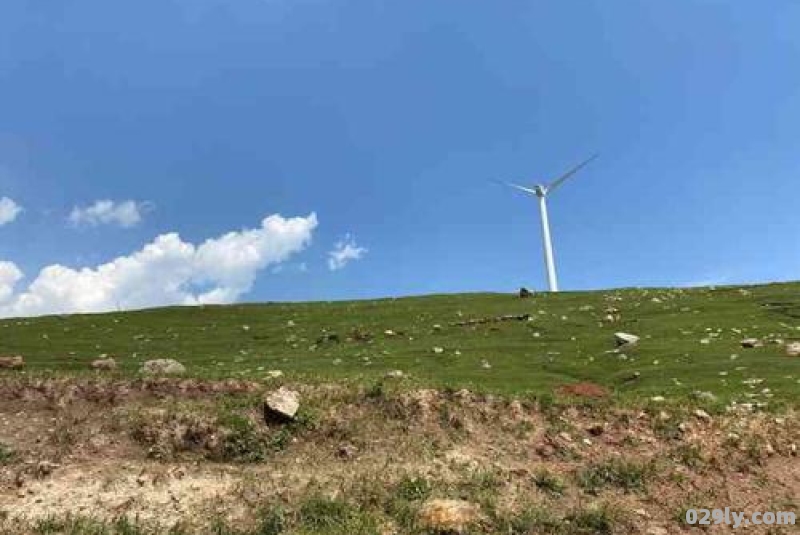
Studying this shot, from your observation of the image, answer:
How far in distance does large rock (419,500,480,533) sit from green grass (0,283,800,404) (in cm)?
799

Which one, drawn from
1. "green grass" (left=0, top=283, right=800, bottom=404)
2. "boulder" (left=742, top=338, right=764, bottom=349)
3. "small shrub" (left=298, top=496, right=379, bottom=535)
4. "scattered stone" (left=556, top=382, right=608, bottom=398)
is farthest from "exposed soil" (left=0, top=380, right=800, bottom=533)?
"boulder" (left=742, top=338, right=764, bottom=349)

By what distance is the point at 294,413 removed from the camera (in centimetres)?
2391

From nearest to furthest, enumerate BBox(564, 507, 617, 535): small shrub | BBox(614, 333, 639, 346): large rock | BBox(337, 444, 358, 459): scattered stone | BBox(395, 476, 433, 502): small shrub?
BBox(564, 507, 617, 535): small shrub
BBox(395, 476, 433, 502): small shrub
BBox(337, 444, 358, 459): scattered stone
BBox(614, 333, 639, 346): large rock

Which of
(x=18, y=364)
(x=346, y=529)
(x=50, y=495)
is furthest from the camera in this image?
(x=18, y=364)

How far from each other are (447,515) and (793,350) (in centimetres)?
2334

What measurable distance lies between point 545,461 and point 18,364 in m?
23.7

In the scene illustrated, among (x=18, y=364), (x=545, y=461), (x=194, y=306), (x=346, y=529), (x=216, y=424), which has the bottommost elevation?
(x=346, y=529)

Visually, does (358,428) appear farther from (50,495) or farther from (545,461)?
(50,495)

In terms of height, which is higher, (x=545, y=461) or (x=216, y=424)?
(x=216, y=424)

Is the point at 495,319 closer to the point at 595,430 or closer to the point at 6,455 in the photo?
the point at 595,430

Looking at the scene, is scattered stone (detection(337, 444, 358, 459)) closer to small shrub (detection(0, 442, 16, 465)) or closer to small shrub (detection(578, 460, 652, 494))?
small shrub (detection(578, 460, 652, 494))

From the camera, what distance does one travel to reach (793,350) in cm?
3647

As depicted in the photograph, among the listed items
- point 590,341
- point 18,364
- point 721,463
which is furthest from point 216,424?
point 590,341

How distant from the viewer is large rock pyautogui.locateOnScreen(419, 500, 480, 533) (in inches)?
732
